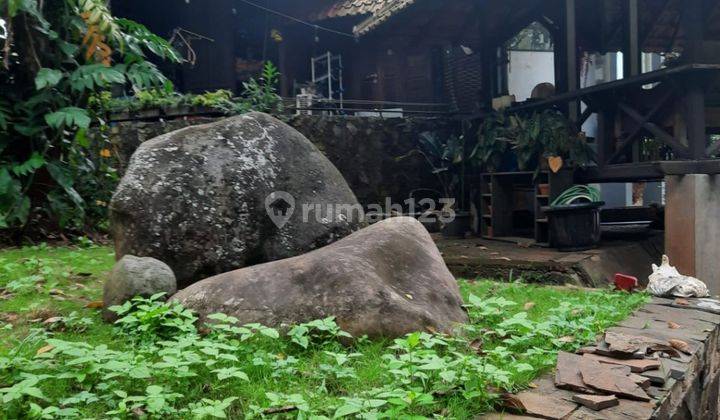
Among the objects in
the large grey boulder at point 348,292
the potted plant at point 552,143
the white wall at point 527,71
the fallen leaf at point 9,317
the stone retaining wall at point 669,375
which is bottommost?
the stone retaining wall at point 669,375

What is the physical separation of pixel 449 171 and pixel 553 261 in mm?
4375

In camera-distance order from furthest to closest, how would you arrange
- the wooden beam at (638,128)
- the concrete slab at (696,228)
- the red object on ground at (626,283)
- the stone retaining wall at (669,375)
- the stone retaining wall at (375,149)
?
the stone retaining wall at (375,149)
the wooden beam at (638,128)
the concrete slab at (696,228)
the red object on ground at (626,283)
the stone retaining wall at (669,375)

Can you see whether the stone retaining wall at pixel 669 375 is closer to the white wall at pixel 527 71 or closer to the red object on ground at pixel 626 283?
the red object on ground at pixel 626 283

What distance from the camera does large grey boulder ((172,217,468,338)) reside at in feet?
12.1

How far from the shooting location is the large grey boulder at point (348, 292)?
12.1ft

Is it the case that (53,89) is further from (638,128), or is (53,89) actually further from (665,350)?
(638,128)

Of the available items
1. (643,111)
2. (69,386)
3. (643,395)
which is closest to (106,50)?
(69,386)

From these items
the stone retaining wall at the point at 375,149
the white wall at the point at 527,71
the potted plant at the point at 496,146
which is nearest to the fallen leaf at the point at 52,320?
the stone retaining wall at the point at 375,149

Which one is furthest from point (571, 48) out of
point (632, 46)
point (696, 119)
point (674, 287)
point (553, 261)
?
point (674, 287)

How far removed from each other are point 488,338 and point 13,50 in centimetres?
375

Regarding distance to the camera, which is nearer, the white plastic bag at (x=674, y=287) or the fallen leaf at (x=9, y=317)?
the fallen leaf at (x=9, y=317)

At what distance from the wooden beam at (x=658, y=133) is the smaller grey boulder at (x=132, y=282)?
6375mm

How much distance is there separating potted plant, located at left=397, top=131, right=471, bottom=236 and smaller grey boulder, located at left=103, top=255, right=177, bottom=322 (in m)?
7.11

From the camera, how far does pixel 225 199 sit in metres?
4.75
